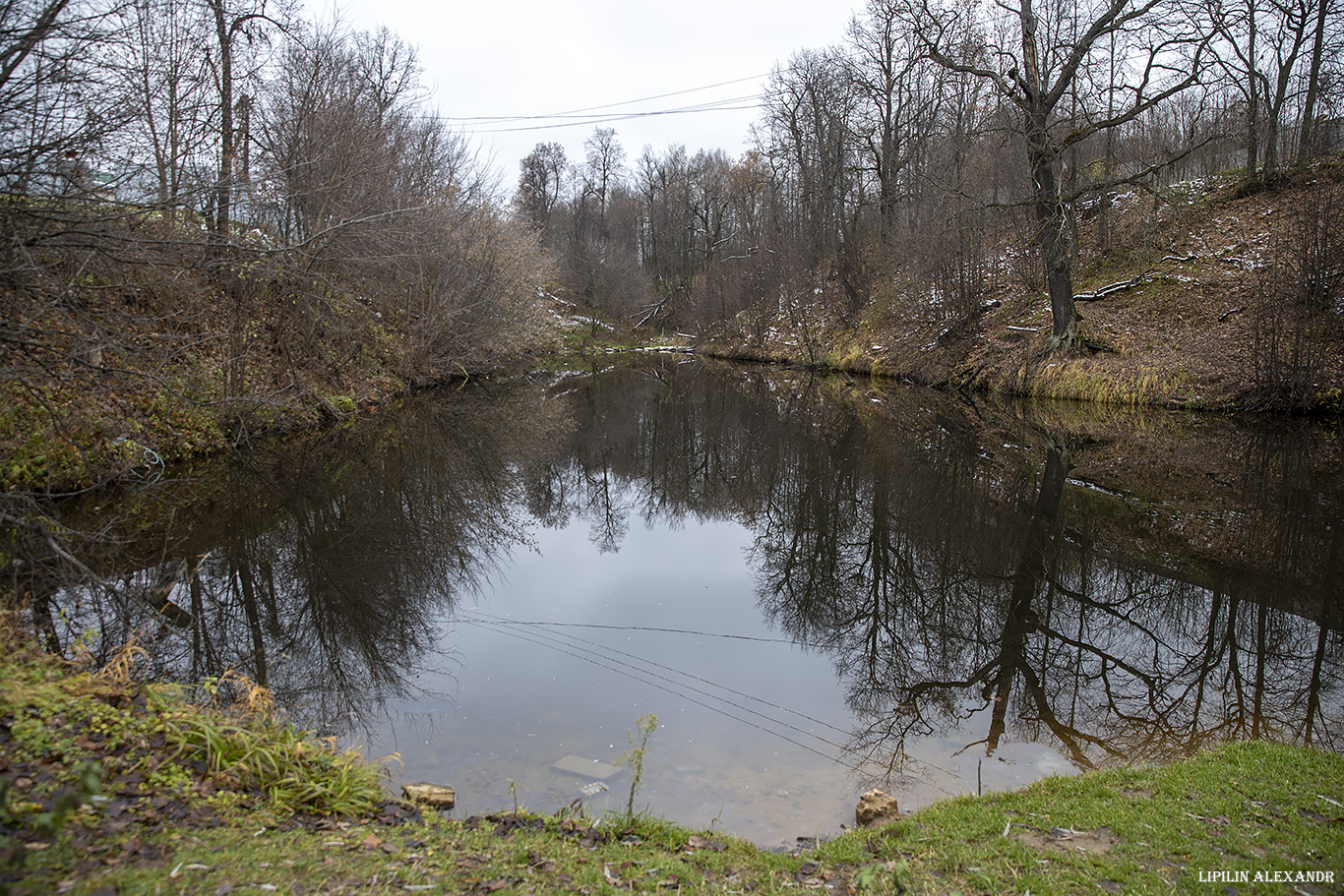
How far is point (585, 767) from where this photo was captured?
5250 mm

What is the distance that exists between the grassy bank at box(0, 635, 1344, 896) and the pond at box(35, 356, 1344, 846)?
0.64m

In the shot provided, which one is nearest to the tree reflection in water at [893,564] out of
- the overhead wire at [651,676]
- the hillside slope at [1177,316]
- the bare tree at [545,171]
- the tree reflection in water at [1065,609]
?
the tree reflection in water at [1065,609]

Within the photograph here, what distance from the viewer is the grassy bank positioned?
3.18 metres

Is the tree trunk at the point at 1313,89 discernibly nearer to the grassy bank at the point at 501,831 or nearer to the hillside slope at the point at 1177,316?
the hillside slope at the point at 1177,316

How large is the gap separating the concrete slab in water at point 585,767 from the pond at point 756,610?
25mm

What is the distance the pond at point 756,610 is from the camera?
5422 millimetres

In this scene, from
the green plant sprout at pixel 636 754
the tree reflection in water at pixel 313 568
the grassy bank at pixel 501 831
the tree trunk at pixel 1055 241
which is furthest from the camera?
the tree trunk at pixel 1055 241

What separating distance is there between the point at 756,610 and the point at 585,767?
3.58 m

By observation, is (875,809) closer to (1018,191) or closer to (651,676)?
(651,676)

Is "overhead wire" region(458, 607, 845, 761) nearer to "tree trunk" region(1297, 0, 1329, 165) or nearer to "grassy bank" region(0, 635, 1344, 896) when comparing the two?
"grassy bank" region(0, 635, 1344, 896)

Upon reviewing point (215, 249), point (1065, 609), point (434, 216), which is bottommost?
point (1065, 609)

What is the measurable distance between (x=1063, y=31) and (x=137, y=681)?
25081 mm

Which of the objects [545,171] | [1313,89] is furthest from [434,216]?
[545,171]

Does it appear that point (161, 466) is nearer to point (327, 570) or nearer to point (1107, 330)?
point (327, 570)
